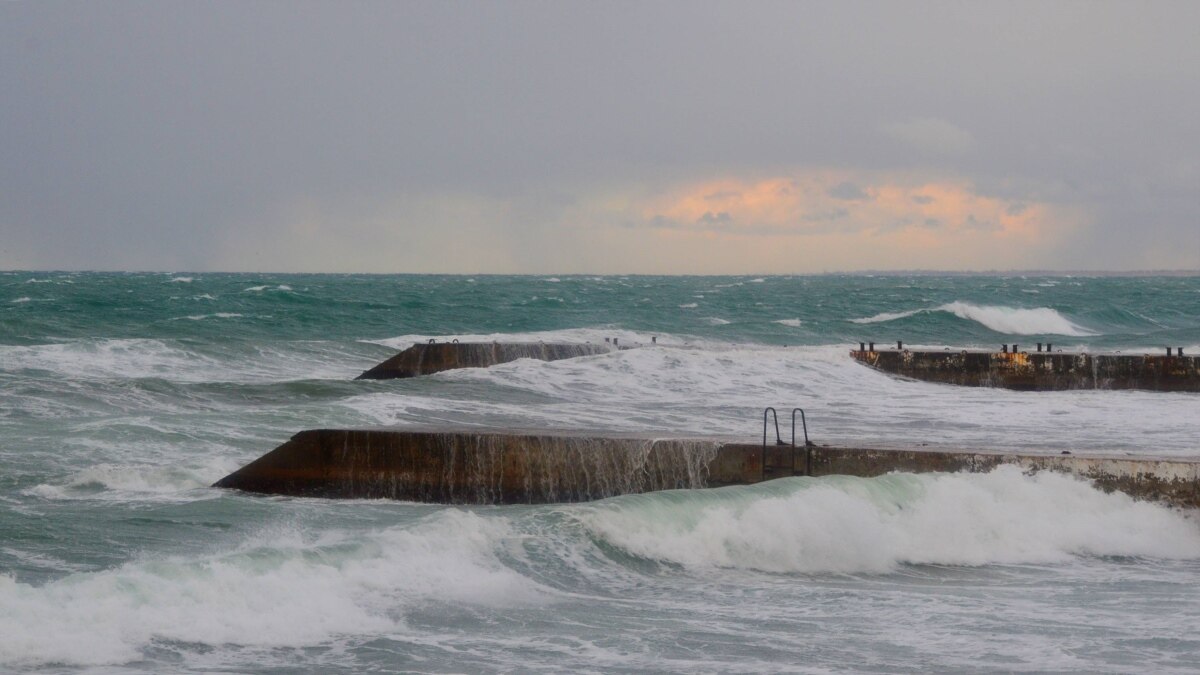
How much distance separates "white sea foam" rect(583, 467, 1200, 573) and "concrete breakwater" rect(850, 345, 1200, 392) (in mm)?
13890

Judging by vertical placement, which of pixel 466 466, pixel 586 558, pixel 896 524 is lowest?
pixel 586 558

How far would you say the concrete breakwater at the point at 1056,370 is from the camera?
1003 inches

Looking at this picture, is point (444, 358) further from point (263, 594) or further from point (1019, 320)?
point (1019, 320)

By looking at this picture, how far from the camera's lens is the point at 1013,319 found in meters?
58.9

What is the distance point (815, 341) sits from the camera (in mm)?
47344

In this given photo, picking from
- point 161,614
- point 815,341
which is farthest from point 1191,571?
point 815,341

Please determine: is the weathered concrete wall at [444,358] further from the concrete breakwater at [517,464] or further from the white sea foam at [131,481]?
the concrete breakwater at [517,464]

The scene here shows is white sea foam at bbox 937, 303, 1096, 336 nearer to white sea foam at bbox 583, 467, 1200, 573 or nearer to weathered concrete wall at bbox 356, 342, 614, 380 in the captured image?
weathered concrete wall at bbox 356, 342, 614, 380

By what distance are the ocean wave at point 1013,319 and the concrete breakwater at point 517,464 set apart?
4418 centimetres

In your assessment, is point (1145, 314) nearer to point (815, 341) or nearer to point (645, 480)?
point (815, 341)

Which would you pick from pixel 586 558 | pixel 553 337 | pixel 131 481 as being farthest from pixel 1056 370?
pixel 131 481

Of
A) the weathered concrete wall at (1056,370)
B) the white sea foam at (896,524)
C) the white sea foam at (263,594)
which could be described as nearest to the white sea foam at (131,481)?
the white sea foam at (263,594)

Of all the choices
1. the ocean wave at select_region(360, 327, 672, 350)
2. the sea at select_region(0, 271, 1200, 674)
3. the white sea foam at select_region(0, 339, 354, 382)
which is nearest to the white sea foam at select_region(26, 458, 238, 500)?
the sea at select_region(0, 271, 1200, 674)

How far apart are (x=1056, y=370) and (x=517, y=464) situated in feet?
51.4
